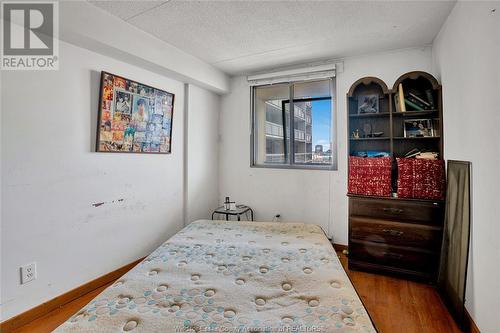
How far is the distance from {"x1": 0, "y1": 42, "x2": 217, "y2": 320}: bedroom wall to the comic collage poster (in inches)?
3.4

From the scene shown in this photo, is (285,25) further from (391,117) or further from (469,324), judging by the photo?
(469,324)

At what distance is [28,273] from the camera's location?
5.95 ft

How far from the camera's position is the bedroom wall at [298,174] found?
9.50ft

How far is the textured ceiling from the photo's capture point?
6.52ft

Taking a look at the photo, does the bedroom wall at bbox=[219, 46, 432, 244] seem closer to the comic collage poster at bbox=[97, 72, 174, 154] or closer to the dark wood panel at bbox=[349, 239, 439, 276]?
the dark wood panel at bbox=[349, 239, 439, 276]

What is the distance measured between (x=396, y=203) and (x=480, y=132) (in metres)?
1.05

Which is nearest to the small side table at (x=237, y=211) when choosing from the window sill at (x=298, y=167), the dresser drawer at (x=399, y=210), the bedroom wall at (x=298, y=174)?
the bedroom wall at (x=298, y=174)

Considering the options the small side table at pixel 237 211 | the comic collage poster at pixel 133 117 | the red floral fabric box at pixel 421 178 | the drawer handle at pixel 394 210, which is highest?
the comic collage poster at pixel 133 117

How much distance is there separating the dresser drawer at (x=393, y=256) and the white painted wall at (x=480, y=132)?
0.58m

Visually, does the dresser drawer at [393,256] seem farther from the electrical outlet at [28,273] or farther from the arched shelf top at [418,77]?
the electrical outlet at [28,273]

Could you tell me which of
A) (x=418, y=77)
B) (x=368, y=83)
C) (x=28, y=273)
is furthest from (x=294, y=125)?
(x=28, y=273)

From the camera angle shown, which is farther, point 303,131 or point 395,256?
point 303,131

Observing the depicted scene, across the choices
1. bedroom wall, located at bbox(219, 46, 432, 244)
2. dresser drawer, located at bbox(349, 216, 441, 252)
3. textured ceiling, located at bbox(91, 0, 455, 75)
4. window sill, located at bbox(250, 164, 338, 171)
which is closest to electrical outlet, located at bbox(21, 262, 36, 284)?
textured ceiling, located at bbox(91, 0, 455, 75)

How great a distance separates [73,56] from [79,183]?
1071 mm
